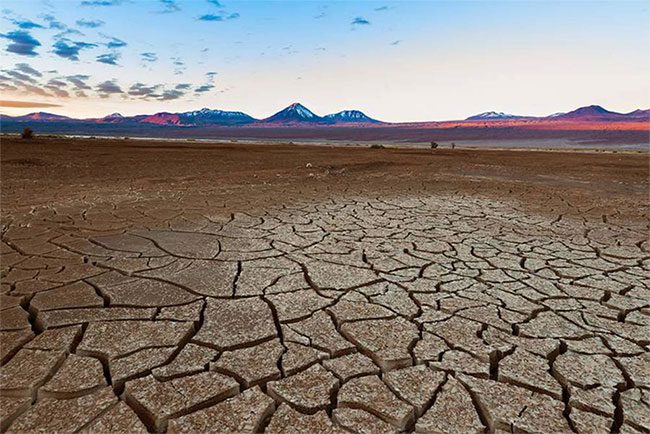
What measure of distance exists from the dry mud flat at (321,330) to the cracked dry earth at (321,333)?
1 cm

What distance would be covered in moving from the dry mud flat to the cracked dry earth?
0.01 m

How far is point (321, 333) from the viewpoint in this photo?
2408mm

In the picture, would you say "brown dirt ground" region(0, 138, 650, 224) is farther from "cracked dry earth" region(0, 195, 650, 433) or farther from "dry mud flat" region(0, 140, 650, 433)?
"cracked dry earth" region(0, 195, 650, 433)

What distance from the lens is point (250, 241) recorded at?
169 inches

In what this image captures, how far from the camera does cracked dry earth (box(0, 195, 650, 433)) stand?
1.77 m

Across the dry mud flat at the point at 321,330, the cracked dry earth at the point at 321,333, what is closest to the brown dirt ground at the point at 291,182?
the dry mud flat at the point at 321,330

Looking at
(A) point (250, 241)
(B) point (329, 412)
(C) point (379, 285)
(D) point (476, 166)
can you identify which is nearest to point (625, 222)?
(C) point (379, 285)

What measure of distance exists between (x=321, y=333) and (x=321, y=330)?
0.04 metres

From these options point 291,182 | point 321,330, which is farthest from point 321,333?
point 291,182

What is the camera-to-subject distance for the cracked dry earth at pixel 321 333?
5.80 feet

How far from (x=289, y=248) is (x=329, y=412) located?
2.36 meters

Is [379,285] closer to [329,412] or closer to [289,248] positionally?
[289,248]

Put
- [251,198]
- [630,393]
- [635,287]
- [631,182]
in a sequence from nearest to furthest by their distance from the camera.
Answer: [630,393], [635,287], [251,198], [631,182]

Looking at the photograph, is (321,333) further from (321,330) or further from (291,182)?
(291,182)
